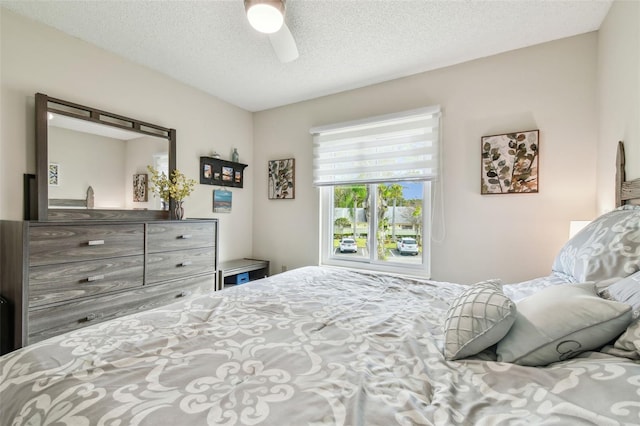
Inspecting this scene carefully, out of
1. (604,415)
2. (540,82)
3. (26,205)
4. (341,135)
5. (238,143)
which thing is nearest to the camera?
(604,415)

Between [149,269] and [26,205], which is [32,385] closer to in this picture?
[149,269]

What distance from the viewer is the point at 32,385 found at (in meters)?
0.74

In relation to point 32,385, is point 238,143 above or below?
above

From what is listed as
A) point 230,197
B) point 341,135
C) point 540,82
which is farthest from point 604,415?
point 230,197

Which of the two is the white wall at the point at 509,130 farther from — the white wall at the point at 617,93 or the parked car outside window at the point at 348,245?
the parked car outside window at the point at 348,245

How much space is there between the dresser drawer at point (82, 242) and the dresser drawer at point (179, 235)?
3.7 inches

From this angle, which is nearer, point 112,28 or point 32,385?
point 32,385

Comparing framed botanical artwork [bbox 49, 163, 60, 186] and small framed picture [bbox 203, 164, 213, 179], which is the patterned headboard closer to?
small framed picture [bbox 203, 164, 213, 179]

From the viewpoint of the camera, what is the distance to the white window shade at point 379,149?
2.72m

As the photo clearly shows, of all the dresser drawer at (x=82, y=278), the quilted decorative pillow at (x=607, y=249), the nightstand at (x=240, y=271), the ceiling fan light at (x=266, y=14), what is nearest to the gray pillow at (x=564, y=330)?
the quilted decorative pillow at (x=607, y=249)

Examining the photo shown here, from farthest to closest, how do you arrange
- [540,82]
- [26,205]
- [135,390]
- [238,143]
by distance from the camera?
[238,143] < [540,82] < [26,205] < [135,390]

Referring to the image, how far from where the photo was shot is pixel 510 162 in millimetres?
2377

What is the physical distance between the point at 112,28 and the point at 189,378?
258 cm

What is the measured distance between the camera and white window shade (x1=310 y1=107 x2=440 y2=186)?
2717 mm
